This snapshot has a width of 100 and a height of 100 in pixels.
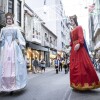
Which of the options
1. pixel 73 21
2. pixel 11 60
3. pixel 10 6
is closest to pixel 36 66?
pixel 10 6

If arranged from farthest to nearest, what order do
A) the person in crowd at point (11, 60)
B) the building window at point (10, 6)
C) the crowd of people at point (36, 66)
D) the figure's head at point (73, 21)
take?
the crowd of people at point (36, 66) < the building window at point (10, 6) < the figure's head at point (73, 21) < the person in crowd at point (11, 60)

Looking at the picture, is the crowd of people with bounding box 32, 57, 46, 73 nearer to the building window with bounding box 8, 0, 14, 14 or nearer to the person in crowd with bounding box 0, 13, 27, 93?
the building window with bounding box 8, 0, 14, 14

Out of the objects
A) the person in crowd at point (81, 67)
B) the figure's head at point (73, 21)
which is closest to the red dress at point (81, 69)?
the person in crowd at point (81, 67)

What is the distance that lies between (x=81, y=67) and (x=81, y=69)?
0.05 meters

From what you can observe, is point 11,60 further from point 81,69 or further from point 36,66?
point 36,66

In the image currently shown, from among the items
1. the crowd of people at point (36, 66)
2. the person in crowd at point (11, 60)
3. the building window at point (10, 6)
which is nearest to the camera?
the person in crowd at point (11, 60)

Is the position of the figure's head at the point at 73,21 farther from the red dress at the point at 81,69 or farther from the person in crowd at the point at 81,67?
the red dress at the point at 81,69

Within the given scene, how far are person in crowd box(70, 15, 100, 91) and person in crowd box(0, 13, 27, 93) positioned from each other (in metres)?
1.28

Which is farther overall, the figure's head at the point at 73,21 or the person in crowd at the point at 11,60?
the figure's head at the point at 73,21

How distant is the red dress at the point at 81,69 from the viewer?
560cm

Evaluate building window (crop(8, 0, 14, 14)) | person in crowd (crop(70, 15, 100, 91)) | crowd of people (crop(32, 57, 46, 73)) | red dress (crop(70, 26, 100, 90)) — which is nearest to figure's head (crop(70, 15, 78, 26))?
person in crowd (crop(70, 15, 100, 91))

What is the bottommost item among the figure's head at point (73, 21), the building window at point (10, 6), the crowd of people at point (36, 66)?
the crowd of people at point (36, 66)

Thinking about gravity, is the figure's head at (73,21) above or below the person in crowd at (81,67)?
above

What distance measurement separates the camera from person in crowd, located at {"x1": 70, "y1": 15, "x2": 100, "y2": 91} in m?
5.61
